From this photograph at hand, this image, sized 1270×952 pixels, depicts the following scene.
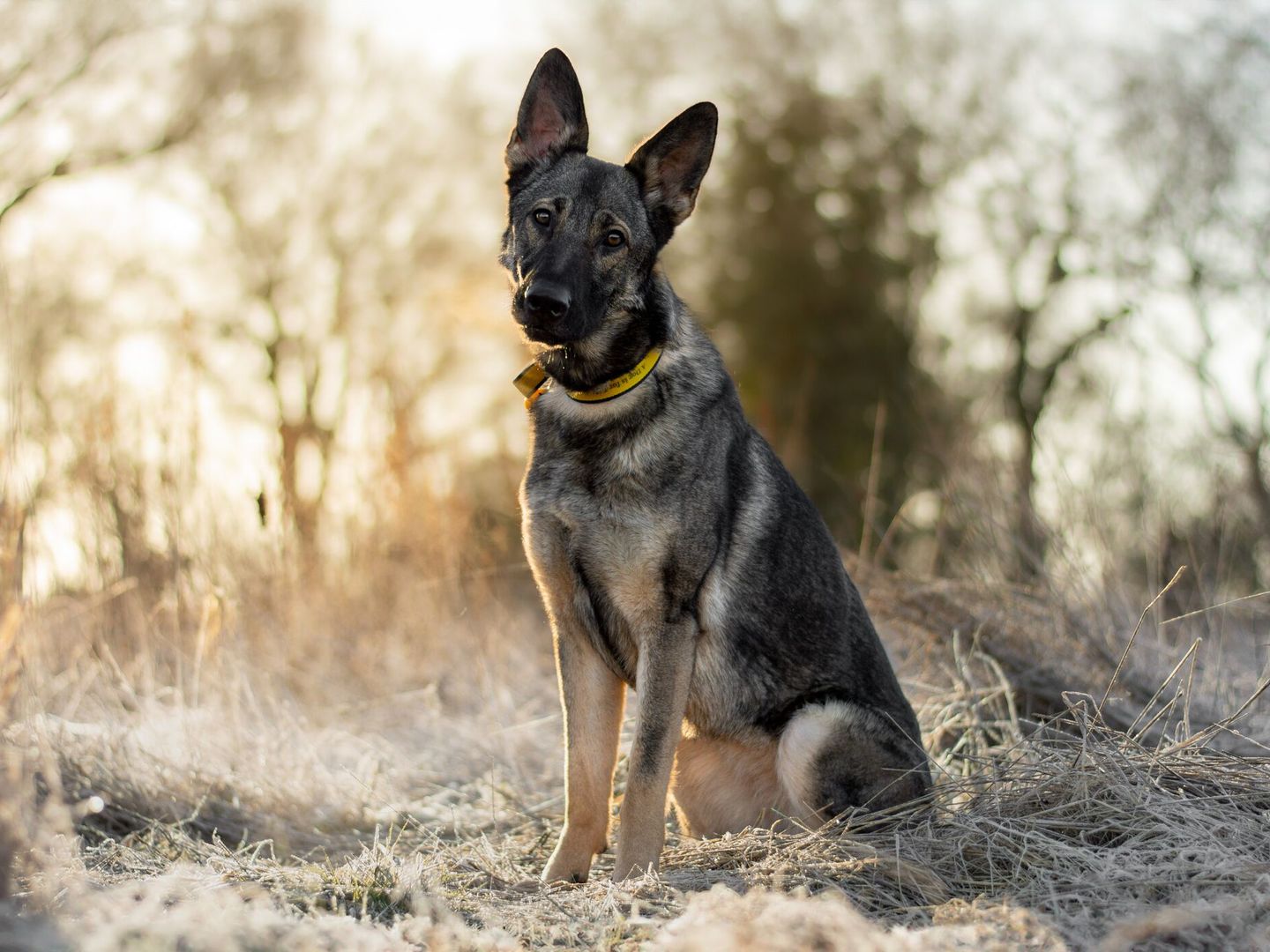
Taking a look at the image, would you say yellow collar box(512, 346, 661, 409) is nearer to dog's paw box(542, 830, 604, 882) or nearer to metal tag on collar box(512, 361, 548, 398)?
metal tag on collar box(512, 361, 548, 398)

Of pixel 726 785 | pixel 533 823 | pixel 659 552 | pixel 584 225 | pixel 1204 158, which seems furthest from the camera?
pixel 1204 158

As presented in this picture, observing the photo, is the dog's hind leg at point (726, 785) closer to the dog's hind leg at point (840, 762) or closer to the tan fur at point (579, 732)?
the dog's hind leg at point (840, 762)

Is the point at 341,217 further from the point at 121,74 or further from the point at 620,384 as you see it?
the point at 620,384

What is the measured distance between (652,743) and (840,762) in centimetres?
66

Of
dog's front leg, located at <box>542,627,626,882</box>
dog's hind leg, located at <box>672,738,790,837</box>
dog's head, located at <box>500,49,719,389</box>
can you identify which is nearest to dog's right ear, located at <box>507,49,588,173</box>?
dog's head, located at <box>500,49,719,389</box>

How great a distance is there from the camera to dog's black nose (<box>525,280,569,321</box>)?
11.5ft

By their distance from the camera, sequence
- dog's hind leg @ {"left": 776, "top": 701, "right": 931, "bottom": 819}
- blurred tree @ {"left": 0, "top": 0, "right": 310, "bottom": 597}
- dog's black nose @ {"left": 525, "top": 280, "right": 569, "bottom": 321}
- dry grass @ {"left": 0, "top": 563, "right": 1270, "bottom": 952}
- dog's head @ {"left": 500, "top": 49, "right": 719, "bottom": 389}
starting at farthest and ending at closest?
blurred tree @ {"left": 0, "top": 0, "right": 310, "bottom": 597}, dog's hind leg @ {"left": 776, "top": 701, "right": 931, "bottom": 819}, dog's head @ {"left": 500, "top": 49, "right": 719, "bottom": 389}, dog's black nose @ {"left": 525, "top": 280, "right": 569, "bottom": 321}, dry grass @ {"left": 0, "top": 563, "right": 1270, "bottom": 952}

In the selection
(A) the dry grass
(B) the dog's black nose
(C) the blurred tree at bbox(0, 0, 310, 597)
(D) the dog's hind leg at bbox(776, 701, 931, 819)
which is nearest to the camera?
(A) the dry grass

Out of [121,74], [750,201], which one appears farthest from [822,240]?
[121,74]

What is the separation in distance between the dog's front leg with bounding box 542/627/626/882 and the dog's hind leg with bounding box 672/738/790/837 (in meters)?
0.37

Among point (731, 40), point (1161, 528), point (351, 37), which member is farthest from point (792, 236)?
point (1161, 528)

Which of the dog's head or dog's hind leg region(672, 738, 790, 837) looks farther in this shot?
dog's hind leg region(672, 738, 790, 837)

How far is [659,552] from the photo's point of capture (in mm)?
3518

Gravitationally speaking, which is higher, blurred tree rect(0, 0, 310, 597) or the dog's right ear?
blurred tree rect(0, 0, 310, 597)
